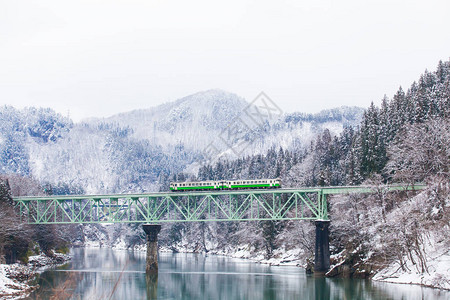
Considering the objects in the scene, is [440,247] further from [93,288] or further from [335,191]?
[93,288]

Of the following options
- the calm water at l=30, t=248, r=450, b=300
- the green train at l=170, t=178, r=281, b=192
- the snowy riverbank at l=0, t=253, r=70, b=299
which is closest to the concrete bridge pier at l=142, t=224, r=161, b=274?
the calm water at l=30, t=248, r=450, b=300

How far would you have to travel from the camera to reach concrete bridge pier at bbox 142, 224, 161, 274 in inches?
3219

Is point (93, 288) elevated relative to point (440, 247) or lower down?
lower down

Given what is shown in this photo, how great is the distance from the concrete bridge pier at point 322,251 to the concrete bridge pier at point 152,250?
81.5ft

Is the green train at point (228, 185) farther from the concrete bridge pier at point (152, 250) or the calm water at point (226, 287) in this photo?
the calm water at point (226, 287)

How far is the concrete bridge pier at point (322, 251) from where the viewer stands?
73625 millimetres

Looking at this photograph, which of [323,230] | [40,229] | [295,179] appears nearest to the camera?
[323,230]

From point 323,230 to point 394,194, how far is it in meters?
13.4

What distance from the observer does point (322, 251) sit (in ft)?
243

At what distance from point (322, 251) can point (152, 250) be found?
1039 inches

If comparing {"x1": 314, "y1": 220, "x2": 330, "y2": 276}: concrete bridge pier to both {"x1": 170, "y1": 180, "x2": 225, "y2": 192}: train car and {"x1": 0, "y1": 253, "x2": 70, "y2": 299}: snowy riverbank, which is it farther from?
{"x1": 0, "y1": 253, "x2": 70, "y2": 299}: snowy riverbank

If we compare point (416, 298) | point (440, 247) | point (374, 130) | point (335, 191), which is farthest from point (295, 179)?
point (416, 298)

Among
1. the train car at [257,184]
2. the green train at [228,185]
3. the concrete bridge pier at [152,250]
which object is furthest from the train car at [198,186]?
the concrete bridge pier at [152,250]

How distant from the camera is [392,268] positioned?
207 feet
